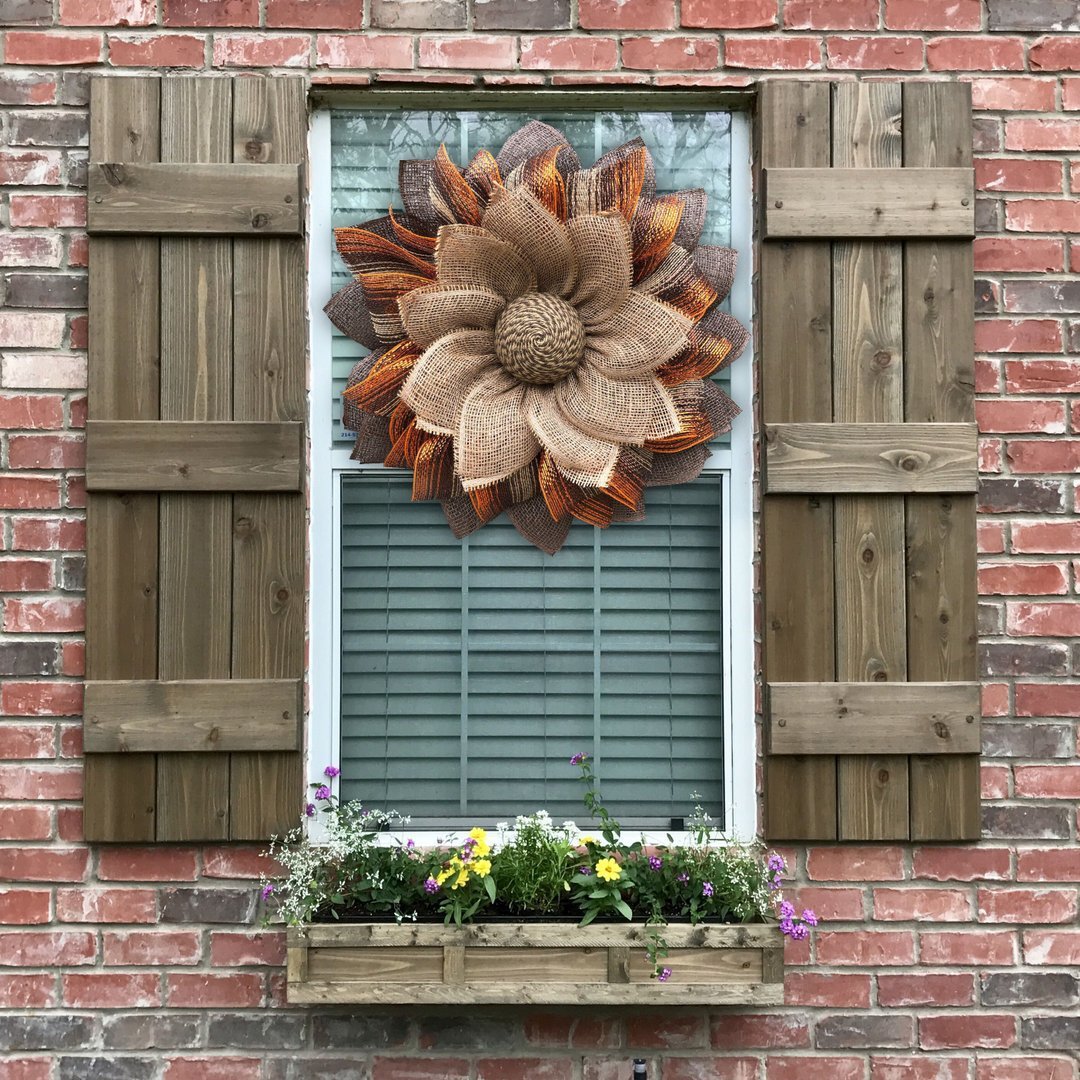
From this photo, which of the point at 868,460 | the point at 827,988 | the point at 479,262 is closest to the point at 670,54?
the point at 479,262

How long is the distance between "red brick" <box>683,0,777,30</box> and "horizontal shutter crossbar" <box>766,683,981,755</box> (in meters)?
1.43

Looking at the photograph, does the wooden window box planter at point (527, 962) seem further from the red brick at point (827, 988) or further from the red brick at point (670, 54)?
the red brick at point (670, 54)

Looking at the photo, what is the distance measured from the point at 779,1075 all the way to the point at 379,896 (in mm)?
925

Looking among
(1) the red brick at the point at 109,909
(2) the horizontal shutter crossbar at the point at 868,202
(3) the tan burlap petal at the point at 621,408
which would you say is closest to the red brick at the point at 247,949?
(1) the red brick at the point at 109,909

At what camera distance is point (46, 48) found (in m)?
2.23

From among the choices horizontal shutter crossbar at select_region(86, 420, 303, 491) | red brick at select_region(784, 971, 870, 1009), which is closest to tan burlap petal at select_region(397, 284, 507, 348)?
horizontal shutter crossbar at select_region(86, 420, 303, 491)

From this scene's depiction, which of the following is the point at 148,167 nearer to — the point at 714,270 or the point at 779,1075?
the point at 714,270

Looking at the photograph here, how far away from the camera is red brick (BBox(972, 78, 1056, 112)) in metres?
2.26

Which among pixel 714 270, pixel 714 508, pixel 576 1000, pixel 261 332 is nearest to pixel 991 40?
pixel 714 270

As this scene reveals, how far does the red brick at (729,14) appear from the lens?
7.39 ft

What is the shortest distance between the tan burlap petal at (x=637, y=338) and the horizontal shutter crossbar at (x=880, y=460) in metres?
0.28

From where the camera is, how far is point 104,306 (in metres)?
2.19

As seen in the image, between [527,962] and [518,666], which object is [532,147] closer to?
[518,666]

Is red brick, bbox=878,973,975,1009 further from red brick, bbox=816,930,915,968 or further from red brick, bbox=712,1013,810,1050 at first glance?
red brick, bbox=712,1013,810,1050
